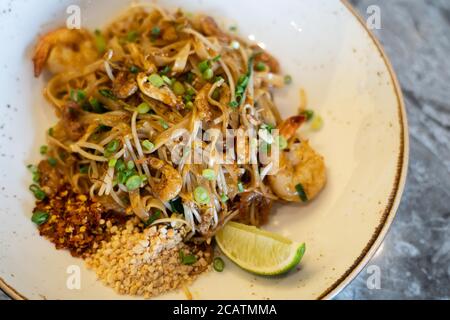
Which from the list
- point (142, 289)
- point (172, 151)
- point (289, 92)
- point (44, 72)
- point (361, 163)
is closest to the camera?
point (142, 289)

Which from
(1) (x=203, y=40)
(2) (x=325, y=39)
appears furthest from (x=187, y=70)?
(2) (x=325, y=39)

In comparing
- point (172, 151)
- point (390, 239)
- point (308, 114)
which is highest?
point (172, 151)

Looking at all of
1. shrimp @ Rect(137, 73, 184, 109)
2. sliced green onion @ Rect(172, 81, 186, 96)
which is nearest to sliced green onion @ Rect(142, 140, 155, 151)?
shrimp @ Rect(137, 73, 184, 109)

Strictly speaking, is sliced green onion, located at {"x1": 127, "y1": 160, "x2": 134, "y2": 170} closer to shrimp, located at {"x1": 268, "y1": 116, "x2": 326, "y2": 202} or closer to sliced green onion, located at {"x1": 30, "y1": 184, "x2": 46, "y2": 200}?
sliced green onion, located at {"x1": 30, "y1": 184, "x2": 46, "y2": 200}

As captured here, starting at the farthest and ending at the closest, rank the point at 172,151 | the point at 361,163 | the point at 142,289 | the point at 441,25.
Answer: the point at 441,25 < the point at 361,163 < the point at 172,151 < the point at 142,289

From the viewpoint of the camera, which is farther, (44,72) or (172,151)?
(44,72)

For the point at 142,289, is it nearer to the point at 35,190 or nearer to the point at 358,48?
the point at 35,190

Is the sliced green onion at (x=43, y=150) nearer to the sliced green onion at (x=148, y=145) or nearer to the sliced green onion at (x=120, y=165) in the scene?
the sliced green onion at (x=120, y=165)
